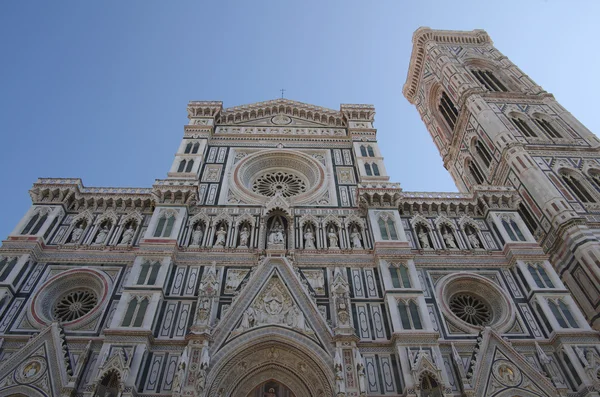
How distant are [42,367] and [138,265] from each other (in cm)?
371

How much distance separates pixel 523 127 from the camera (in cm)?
2350

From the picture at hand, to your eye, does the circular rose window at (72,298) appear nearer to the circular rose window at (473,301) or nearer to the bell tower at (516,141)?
the circular rose window at (473,301)

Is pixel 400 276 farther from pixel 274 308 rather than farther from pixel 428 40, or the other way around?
pixel 428 40

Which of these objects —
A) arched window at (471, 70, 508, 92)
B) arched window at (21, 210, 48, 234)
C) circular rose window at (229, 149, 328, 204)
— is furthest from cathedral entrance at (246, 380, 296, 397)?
arched window at (471, 70, 508, 92)

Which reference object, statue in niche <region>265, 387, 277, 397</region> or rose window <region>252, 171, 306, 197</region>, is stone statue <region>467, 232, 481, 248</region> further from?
statue in niche <region>265, 387, 277, 397</region>

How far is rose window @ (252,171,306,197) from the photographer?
19344 millimetres

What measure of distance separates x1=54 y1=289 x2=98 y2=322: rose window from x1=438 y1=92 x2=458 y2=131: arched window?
22410mm

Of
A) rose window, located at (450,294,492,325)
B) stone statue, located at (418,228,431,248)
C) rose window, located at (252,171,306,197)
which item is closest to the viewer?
rose window, located at (450,294,492,325)

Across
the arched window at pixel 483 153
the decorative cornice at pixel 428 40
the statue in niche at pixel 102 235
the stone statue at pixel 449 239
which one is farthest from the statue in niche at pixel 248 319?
the decorative cornice at pixel 428 40

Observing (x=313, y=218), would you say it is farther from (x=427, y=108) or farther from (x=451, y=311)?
(x=427, y=108)

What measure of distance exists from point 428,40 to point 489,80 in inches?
263

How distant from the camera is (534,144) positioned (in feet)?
70.8

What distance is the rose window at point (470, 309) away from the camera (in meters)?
14.4

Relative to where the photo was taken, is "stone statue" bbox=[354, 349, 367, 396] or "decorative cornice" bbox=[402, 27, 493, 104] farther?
"decorative cornice" bbox=[402, 27, 493, 104]
